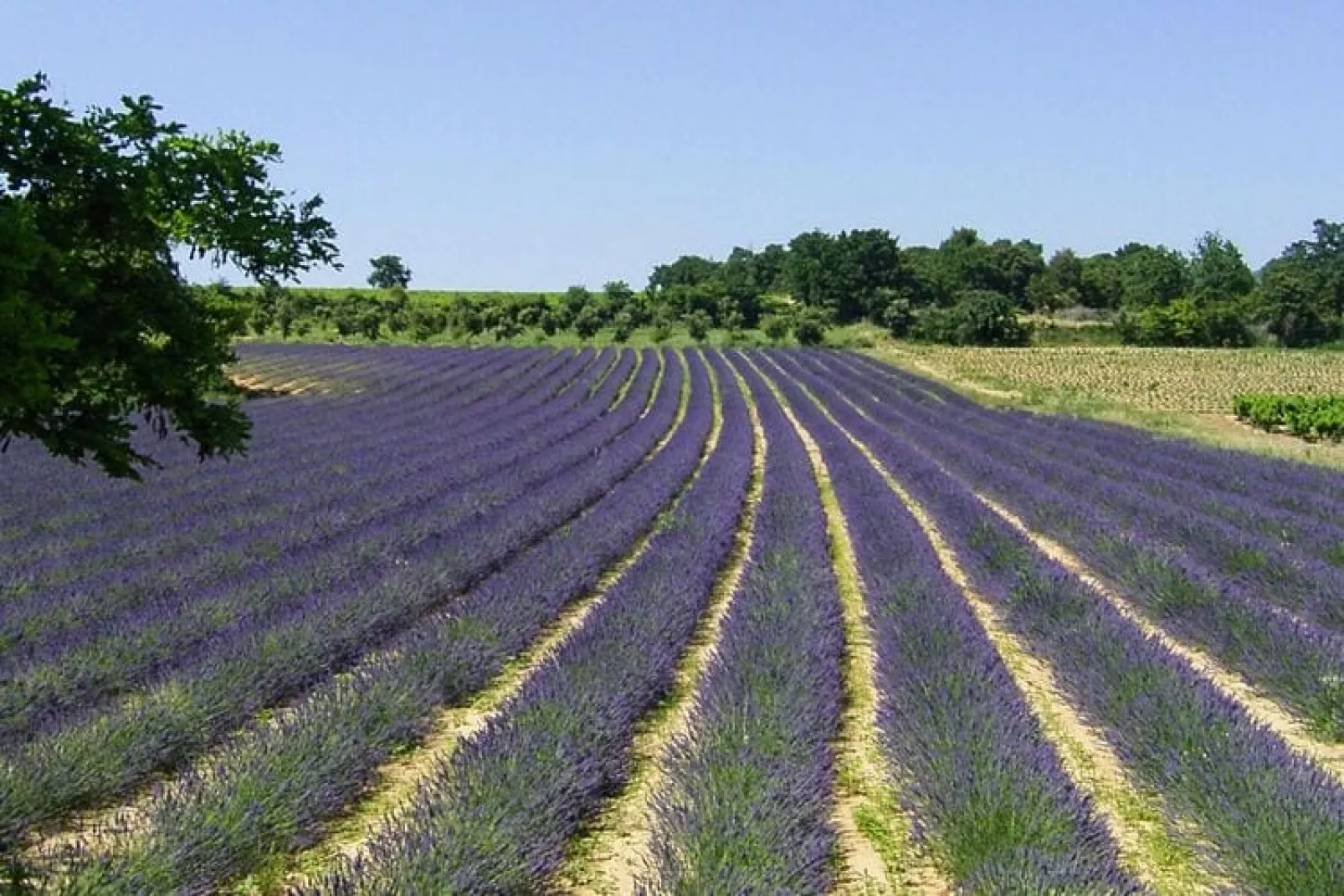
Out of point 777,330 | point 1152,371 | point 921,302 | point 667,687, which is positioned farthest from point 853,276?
point 667,687

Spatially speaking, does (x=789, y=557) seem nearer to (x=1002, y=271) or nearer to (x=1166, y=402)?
(x=1166, y=402)

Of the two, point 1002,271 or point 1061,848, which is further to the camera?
point 1002,271

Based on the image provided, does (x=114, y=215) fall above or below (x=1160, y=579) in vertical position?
above

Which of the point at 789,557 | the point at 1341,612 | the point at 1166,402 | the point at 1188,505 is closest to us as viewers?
the point at 1341,612

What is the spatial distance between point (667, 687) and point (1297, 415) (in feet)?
74.8

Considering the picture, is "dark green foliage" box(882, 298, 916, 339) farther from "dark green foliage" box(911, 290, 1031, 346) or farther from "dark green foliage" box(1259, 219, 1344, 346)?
"dark green foliage" box(1259, 219, 1344, 346)

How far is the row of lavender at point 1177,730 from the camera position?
163 inches

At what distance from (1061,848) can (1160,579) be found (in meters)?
5.27

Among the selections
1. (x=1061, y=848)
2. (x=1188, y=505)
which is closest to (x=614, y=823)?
(x=1061, y=848)

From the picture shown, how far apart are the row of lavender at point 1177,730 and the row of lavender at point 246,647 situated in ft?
13.4

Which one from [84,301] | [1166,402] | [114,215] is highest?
[114,215]

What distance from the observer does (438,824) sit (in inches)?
168

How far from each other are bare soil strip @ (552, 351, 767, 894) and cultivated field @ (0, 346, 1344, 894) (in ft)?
0.08

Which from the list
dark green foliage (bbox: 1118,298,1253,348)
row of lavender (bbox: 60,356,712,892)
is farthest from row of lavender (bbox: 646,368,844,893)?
dark green foliage (bbox: 1118,298,1253,348)
